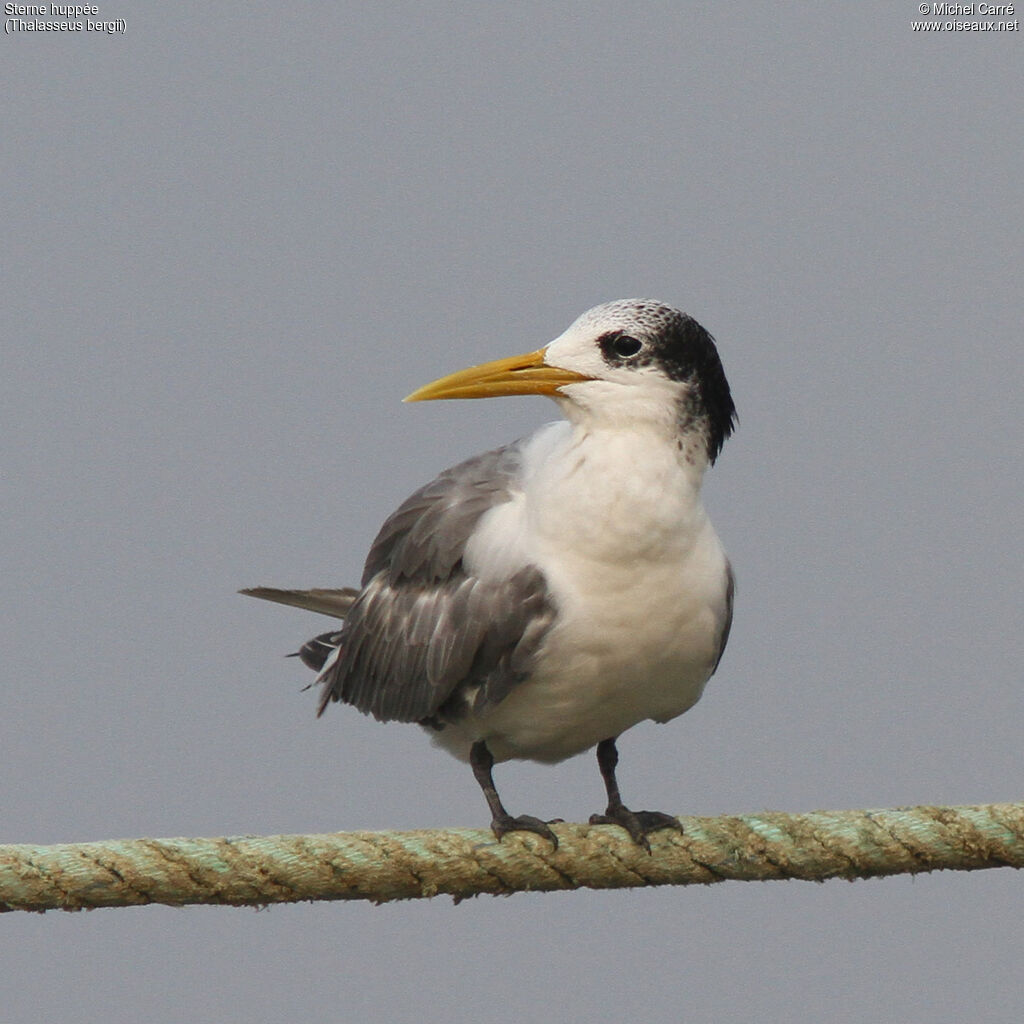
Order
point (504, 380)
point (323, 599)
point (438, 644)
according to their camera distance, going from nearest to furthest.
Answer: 1. point (504, 380)
2. point (438, 644)
3. point (323, 599)

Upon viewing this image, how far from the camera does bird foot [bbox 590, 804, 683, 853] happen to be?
6.00m

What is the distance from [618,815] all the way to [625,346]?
1.50 m

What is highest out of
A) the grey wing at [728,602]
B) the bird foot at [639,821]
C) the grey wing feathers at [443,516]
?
the grey wing feathers at [443,516]

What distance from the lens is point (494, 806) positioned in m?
6.12

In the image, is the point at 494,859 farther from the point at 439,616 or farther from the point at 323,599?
the point at 323,599

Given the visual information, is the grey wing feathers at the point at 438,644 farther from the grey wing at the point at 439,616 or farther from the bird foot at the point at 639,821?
the bird foot at the point at 639,821

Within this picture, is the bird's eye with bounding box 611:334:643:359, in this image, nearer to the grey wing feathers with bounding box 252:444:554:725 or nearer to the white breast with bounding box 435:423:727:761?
the white breast with bounding box 435:423:727:761

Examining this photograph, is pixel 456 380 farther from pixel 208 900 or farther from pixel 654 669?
pixel 208 900

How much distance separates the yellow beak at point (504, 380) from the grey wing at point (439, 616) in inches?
16.1

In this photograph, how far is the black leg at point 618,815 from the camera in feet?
19.8

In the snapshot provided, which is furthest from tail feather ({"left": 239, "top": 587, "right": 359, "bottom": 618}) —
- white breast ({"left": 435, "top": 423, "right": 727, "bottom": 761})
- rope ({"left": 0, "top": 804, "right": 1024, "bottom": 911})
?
rope ({"left": 0, "top": 804, "right": 1024, "bottom": 911})

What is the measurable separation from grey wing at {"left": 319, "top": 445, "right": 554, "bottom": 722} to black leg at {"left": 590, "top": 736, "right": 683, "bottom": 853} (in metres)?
0.60

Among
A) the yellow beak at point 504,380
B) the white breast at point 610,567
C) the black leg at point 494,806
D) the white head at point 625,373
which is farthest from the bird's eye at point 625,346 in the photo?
the black leg at point 494,806

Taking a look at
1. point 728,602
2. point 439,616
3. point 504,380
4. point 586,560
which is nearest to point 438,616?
point 439,616
